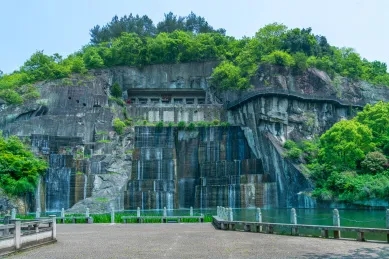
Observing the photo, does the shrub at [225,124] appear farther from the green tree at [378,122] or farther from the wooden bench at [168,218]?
the wooden bench at [168,218]

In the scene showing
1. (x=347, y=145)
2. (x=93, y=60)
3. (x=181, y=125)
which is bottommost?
(x=347, y=145)

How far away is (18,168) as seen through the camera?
40.1 metres

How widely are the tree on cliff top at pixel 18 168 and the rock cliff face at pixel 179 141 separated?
67.2 inches

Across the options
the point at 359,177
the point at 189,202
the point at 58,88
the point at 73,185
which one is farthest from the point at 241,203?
the point at 58,88

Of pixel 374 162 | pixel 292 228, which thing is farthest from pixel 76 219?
pixel 374 162

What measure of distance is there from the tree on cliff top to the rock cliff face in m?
1.71

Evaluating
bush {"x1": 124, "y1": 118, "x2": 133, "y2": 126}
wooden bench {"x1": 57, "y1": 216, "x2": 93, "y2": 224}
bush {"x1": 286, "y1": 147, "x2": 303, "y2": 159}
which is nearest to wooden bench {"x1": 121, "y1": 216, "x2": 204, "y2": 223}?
wooden bench {"x1": 57, "y1": 216, "x2": 93, "y2": 224}

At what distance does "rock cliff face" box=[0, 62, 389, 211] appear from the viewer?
43.5m

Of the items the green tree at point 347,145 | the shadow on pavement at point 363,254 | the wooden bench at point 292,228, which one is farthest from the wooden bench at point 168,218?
the green tree at point 347,145

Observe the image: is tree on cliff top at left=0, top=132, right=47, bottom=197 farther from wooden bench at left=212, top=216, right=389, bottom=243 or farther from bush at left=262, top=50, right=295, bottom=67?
bush at left=262, top=50, right=295, bottom=67

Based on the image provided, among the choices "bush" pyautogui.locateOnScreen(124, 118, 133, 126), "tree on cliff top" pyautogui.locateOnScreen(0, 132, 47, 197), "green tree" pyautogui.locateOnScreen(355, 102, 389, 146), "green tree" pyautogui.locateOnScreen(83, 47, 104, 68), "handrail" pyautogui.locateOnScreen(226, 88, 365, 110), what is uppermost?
"green tree" pyautogui.locateOnScreen(83, 47, 104, 68)

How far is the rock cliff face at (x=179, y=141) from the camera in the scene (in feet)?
143

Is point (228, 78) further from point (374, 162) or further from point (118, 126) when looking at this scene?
point (374, 162)

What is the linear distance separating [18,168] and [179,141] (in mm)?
18916
